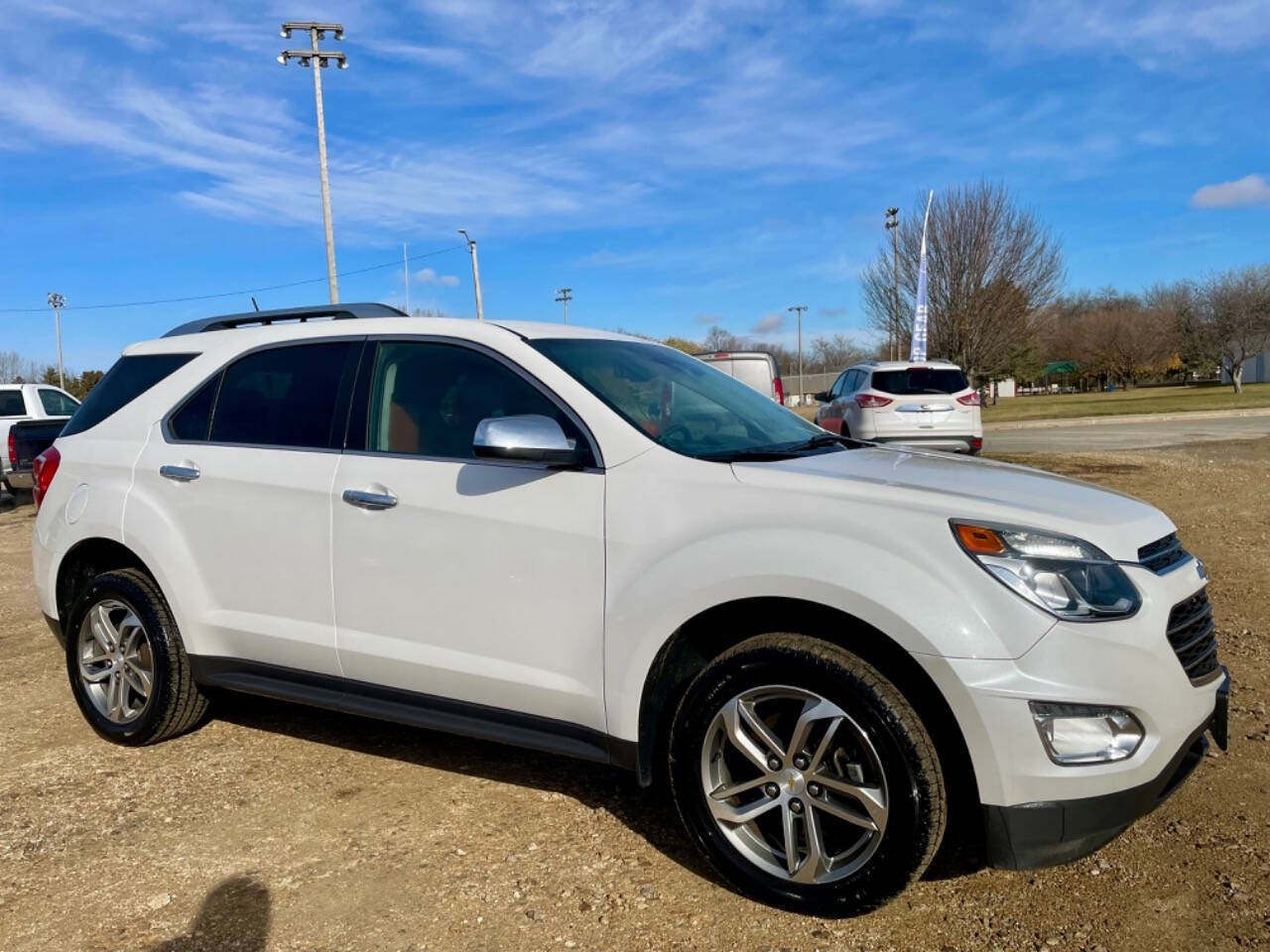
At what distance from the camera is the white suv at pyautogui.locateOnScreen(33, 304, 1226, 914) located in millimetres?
2400

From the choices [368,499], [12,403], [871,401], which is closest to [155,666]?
[368,499]

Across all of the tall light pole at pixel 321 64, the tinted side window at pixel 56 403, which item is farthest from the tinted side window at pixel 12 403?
the tall light pole at pixel 321 64

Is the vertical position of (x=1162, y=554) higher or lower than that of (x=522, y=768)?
higher

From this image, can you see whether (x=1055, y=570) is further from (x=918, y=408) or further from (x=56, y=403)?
(x=56, y=403)

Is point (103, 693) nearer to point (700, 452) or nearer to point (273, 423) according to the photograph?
point (273, 423)

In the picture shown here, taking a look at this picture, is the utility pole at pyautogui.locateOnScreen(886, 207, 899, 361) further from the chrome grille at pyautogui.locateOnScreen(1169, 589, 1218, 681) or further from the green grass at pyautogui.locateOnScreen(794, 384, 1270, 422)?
the chrome grille at pyautogui.locateOnScreen(1169, 589, 1218, 681)

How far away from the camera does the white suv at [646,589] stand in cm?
240

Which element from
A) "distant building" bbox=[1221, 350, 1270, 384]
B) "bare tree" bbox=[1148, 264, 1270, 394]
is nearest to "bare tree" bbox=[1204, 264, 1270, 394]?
"bare tree" bbox=[1148, 264, 1270, 394]

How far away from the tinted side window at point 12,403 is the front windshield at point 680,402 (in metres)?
14.5

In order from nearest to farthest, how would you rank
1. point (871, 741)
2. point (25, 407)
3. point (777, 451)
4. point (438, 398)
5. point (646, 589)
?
point (871, 741)
point (646, 589)
point (777, 451)
point (438, 398)
point (25, 407)

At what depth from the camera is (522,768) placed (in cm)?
384

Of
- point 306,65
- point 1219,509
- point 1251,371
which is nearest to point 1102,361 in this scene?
point 1251,371

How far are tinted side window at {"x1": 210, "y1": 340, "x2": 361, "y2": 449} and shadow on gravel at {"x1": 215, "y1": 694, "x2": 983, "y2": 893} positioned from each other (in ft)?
4.71

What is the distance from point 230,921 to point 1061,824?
2.35 metres
